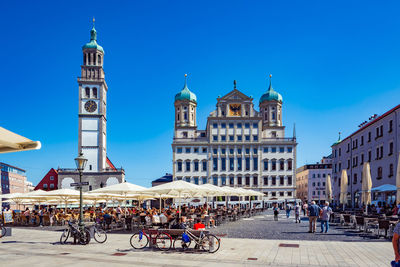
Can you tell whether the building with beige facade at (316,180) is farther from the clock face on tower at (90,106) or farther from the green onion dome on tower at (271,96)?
the clock face on tower at (90,106)

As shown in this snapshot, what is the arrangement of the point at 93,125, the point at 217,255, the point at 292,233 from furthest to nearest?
the point at 93,125
the point at 292,233
the point at 217,255

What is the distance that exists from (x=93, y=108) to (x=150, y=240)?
60550 mm

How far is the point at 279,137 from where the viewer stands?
8606 cm

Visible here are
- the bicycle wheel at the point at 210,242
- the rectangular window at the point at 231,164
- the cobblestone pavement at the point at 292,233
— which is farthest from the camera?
the rectangular window at the point at 231,164

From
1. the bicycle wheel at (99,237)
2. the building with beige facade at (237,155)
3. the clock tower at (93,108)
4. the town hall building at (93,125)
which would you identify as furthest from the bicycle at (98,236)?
the building with beige facade at (237,155)

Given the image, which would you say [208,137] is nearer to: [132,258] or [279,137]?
[279,137]

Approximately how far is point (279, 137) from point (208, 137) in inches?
596

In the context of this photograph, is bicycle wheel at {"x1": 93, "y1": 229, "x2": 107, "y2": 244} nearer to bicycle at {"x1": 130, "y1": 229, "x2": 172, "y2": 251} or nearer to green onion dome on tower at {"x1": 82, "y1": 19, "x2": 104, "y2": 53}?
bicycle at {"x1": 130, "y1": 229, "x2": 172, "y2": 251}

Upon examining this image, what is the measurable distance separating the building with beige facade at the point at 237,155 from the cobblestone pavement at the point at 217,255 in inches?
2606

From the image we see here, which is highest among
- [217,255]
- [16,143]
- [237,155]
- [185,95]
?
[185,95]

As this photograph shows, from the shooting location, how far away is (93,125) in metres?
71.2

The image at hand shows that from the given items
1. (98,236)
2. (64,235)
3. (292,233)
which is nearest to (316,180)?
(292,233)

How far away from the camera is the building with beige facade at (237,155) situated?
8262 centimetres

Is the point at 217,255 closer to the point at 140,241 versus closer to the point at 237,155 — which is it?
the point at 140,241
